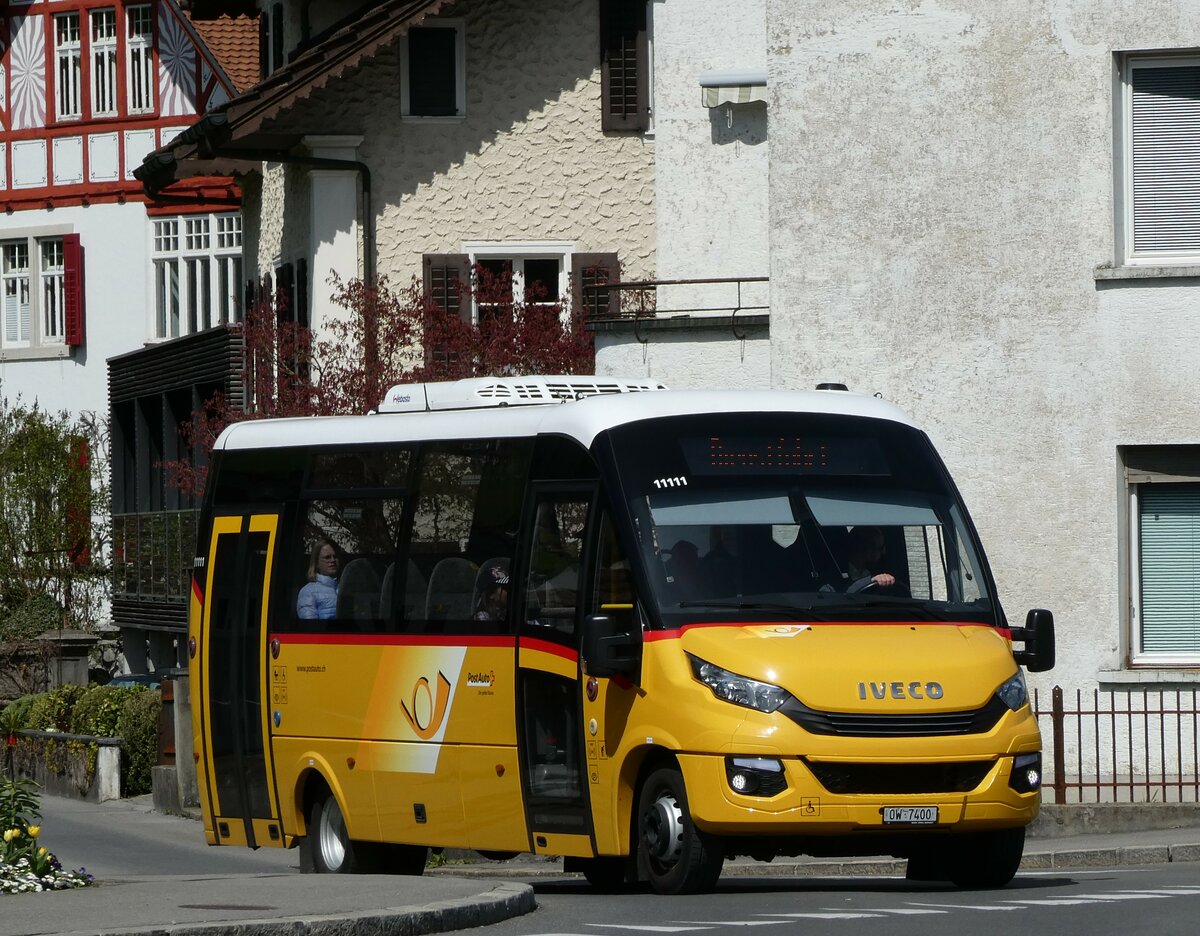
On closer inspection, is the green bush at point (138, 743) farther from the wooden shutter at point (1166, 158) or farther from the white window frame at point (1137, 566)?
the wooden shutter at point (1166, 158)

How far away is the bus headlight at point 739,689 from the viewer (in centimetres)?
1269

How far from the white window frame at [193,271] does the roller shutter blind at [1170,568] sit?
2727 centimetres

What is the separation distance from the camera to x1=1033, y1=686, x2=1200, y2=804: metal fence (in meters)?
20.4

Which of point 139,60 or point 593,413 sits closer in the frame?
point 593,413

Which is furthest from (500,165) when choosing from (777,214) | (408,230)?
(777,214)

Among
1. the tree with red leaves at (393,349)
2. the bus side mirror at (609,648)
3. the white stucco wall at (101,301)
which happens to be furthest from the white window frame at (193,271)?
the bus side mirror at (609,648)

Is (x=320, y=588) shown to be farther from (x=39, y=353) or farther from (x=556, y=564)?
(x=39, y=353)

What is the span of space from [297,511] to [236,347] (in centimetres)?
1844

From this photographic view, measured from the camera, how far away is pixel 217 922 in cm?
1111

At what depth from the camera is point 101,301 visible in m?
48.9

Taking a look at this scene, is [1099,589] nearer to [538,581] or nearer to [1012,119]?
[1012,119]

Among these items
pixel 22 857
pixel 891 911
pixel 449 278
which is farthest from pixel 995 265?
pixel 449 278

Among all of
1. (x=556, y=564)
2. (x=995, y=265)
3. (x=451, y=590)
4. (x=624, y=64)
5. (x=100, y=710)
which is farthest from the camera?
(x=624, y=64)

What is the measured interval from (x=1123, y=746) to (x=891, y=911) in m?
9.08
